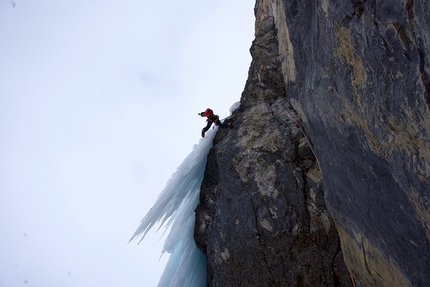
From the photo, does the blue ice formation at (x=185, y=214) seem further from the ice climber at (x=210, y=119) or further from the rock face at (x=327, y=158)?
the rock face at (x=327, y=158)

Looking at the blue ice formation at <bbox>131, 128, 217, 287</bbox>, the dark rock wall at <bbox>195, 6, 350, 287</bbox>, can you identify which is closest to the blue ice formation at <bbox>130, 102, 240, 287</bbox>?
the blue ice formation at <bbox>131, 128, 217, 287</bbox>

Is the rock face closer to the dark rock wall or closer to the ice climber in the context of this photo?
the dark rock wall

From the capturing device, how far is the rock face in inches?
105

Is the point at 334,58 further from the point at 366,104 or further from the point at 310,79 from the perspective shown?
the point at 310,79

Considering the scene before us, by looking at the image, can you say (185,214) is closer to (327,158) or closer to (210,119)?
(210,119)

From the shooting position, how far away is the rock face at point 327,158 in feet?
8.73

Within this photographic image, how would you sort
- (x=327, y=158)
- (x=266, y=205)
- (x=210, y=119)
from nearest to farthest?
1. (x=327, y=158)
2. (x=266, y=205)
3. (x=210, y=119)

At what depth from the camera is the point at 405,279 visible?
373 centimetres

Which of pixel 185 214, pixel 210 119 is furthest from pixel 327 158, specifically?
pixel 185 214

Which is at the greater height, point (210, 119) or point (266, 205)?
point (210, 119)

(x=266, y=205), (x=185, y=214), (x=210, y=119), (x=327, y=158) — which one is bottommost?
(x=266, y=205)

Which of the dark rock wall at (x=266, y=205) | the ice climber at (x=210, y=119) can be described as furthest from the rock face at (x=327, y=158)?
the ice climber at (x=210, y=119)

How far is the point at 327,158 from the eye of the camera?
4980 millimetres

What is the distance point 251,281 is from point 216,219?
5.11 feet
